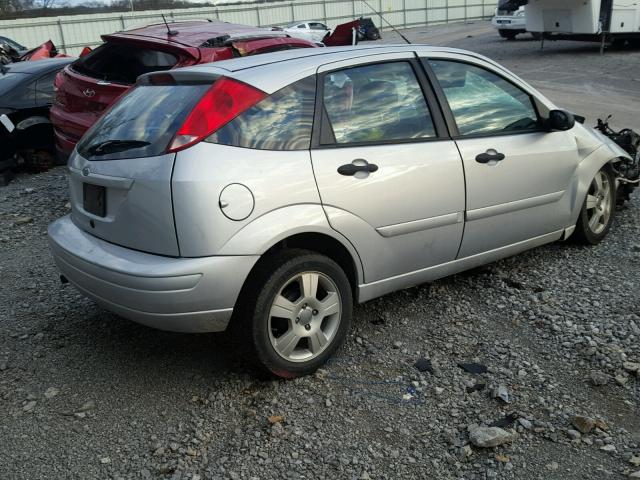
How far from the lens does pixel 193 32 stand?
7195 mm

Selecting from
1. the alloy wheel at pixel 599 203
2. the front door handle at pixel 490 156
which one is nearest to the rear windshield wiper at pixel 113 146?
the front door handle at pixel 490 156

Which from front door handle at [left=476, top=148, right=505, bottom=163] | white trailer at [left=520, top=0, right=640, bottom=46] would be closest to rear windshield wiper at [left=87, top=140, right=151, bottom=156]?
front door handle at [left=476, top=148, right=505, bottom=163]

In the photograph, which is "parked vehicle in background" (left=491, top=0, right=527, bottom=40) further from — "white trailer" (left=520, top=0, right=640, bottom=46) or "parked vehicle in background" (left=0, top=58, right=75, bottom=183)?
"parked vehicle in background" (left=0, top=58, right=75, bottom=183)

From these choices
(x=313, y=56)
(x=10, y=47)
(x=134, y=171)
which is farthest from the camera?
(x=10, y=47)

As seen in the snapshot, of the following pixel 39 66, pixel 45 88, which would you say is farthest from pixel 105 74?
pixel 39 66

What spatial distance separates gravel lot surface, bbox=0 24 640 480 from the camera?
3143 millimetres

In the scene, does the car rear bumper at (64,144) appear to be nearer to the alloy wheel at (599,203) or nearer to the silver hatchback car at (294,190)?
the silver hatchback car at (294,190)

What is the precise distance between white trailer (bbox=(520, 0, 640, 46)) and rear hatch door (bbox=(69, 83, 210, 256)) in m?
17.1

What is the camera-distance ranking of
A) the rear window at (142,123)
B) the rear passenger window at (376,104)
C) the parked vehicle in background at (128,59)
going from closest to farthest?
the rear window at (142,123), the rear passenger window at (376,104), the parked vehicle in background at (128,59)

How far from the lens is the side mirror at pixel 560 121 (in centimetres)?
477

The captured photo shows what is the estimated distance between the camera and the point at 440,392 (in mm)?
3639

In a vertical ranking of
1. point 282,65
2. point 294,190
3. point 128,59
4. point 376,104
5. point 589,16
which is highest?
point 282,65

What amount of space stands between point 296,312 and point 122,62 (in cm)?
427

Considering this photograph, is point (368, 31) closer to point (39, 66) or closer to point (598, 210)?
point (598, 210)
